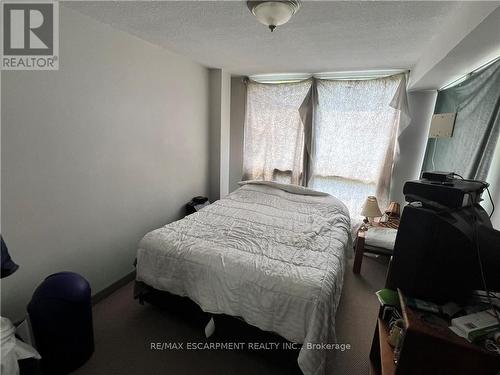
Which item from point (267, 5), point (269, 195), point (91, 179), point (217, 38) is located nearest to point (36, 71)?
point (91, 179)

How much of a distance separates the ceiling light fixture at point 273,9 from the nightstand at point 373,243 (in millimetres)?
2265

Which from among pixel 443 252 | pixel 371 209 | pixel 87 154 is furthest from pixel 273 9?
pixel 371 209

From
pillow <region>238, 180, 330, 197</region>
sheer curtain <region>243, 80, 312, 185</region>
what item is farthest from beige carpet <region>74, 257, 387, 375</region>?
sheer curtain <region>243, 80, 312, 185</region>

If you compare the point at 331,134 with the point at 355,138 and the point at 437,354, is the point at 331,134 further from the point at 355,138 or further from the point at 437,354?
the point at 437,354

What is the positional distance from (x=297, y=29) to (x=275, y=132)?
75.9 inches

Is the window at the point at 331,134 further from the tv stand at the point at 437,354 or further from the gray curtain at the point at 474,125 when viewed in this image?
the tv stand at the point at 437,354

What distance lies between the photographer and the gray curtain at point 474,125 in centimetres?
164

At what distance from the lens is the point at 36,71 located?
5.24ft

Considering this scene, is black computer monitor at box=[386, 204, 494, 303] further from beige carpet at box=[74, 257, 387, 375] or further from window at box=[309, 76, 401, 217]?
window at box=[309, 76, 401, 217]

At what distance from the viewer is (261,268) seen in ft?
5.25

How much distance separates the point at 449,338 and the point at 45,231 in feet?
8.00

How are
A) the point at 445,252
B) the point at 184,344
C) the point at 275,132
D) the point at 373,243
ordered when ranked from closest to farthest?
the point at 445,252 < the point at 184,344 < the point at 373,243 < the point at 275,132

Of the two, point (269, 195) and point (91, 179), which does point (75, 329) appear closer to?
point (91, 179)

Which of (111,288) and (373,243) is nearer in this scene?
(111,288)
